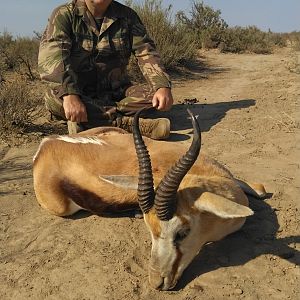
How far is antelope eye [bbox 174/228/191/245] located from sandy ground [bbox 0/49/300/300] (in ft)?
1.34

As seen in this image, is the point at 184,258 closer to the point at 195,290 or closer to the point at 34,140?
the point at 195,290

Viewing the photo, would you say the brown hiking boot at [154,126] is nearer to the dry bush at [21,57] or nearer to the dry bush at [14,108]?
the dry bush at [14,108]

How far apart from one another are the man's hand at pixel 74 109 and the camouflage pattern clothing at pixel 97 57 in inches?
9.9

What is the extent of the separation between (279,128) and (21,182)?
159 inches

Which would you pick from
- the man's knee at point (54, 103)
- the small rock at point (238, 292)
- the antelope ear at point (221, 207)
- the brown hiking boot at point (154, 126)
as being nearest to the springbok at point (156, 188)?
the antelope ear at point (221, 207)

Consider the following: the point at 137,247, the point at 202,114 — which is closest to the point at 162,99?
the point at 202,114

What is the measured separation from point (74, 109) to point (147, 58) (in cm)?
165

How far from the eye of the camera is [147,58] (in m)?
7.32

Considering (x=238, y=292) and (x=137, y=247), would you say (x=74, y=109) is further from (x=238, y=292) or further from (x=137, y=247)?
(x=238, y=292)

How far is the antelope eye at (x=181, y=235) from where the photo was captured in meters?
3.71

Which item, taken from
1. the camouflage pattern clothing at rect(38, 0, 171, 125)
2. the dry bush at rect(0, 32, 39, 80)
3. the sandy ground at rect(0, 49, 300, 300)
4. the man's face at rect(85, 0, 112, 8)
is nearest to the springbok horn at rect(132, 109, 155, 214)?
the sandy ground at rect(0, 49, 300, 300)

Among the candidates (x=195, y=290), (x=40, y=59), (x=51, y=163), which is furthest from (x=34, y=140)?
(x=195, y=290)

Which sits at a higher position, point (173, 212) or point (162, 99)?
point (162, 99)

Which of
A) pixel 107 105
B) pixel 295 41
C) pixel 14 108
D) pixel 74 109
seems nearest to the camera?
pixel 74 109
